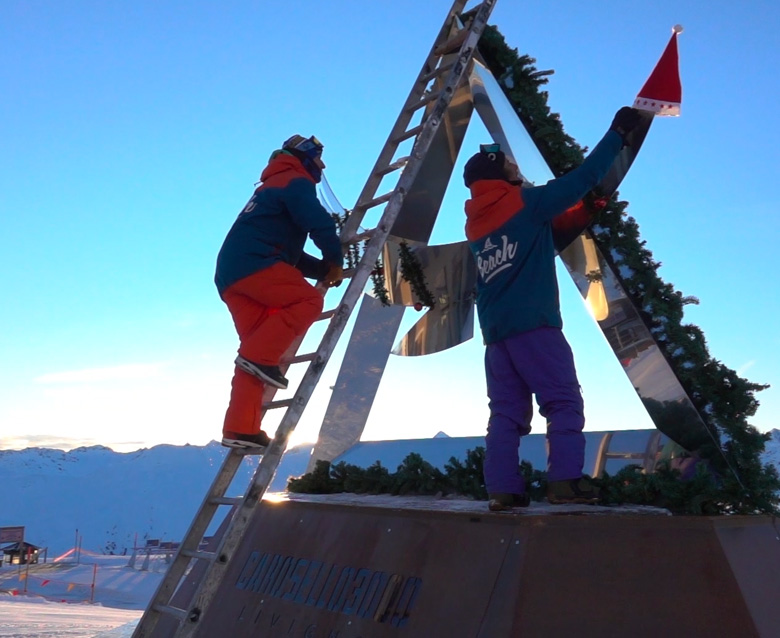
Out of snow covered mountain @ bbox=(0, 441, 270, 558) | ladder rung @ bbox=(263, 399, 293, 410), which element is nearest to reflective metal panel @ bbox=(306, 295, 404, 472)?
ladder rung @ bbox=(263, 399, 293, 410)

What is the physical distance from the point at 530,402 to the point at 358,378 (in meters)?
2.09

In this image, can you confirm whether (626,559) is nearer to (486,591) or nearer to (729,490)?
(486,591)

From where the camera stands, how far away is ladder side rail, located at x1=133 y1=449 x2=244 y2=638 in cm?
319

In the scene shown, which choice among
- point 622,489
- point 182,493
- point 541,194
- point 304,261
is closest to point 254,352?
point 304,261

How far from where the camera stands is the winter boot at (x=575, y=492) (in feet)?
9.95

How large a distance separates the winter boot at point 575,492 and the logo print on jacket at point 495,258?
97 centimetres

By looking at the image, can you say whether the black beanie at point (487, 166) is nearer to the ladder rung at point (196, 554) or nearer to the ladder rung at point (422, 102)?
the ladder rung at point (422, 102)

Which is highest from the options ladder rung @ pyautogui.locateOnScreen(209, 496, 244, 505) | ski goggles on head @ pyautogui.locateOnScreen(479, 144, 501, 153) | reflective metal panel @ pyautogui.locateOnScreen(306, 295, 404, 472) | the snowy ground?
ski goggles on head @ pyautogui.locateOnScreen(479, 144, 501, 153)

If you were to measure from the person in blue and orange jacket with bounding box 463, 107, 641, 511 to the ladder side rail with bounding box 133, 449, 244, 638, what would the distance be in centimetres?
121

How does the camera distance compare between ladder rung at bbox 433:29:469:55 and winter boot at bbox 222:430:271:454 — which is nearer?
winter boot at bbox 222:430:271:454

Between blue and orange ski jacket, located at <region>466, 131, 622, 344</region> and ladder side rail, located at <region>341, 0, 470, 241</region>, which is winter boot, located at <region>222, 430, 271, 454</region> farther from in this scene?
ladder side rail, located at <region>341, 0, 470, 241</region>

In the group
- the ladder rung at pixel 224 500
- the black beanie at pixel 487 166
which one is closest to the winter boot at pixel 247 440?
the ladder rung at pixel 224 500

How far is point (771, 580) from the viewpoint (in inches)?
98.7

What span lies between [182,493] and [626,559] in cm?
13200
